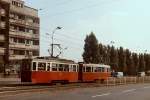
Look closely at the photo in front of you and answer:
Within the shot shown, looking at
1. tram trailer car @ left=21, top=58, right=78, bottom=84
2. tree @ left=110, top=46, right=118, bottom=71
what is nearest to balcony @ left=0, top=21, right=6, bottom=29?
tram trailer car @ left=21, top=58, right=78, bottom=84

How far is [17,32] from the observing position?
85438mm

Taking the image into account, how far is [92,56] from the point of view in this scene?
107625 millimetres

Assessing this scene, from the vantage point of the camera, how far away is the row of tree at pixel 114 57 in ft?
353

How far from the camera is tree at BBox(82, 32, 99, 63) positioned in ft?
351

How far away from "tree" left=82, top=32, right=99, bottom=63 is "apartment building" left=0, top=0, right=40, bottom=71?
63.8 feet

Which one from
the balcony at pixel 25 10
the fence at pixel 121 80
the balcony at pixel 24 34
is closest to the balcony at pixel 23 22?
the balcony at pixel 25 10

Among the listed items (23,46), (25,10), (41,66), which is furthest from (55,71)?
(25,10)

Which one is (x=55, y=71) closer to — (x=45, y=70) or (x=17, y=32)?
(x=45, y=70)

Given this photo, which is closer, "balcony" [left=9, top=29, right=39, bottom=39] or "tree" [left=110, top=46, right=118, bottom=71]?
"balcony" [left=9, top=29, right=39, bottom=39]

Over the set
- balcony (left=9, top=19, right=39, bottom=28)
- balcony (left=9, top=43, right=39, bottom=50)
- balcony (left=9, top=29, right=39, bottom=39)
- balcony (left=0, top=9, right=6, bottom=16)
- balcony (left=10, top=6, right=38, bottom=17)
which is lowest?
balcony (left=9, top=43, right=39, bottom=50)

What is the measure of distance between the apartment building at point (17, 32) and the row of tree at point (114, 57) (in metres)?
19.5

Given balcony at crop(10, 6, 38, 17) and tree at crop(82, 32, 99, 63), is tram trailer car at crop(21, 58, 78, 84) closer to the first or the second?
balcony at crop(10, 6, 38, 17)

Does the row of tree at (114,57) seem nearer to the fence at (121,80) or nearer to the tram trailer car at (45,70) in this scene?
the fence at (121,80)

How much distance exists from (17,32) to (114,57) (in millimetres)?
41909
